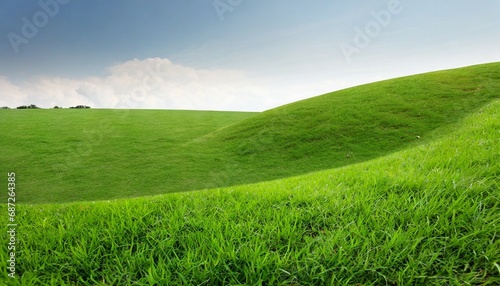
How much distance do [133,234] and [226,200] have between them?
133 centimetres

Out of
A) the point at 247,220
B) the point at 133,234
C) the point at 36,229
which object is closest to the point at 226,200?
the point at 247,220

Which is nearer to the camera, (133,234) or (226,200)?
(133,234)

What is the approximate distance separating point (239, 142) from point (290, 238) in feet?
59.7

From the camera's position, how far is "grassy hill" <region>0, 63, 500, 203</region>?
564 inches

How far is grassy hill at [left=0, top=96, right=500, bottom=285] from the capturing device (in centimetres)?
217

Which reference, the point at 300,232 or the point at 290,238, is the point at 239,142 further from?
the point at 290,238

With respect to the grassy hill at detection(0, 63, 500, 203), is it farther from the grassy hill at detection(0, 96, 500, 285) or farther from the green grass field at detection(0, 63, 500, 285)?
the grassy hill at detection(0, 96, 500, 285)

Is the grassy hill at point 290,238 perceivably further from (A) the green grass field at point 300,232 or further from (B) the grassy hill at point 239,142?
(B) the grassy hill at point 239,142

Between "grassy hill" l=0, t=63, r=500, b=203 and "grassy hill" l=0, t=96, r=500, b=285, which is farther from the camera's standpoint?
"grassy hill" l=0, t=63, r=500, b=203

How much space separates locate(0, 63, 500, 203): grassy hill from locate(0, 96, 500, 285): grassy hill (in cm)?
1011

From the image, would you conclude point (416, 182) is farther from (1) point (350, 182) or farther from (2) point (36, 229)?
(2) point (36, 229)

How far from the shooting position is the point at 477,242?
2432 mm

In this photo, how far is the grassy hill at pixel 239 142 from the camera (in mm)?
14328

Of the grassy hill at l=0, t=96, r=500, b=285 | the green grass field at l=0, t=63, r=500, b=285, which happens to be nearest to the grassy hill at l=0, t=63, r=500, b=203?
the green grass field at l=0, t=63, r=500, b=285
